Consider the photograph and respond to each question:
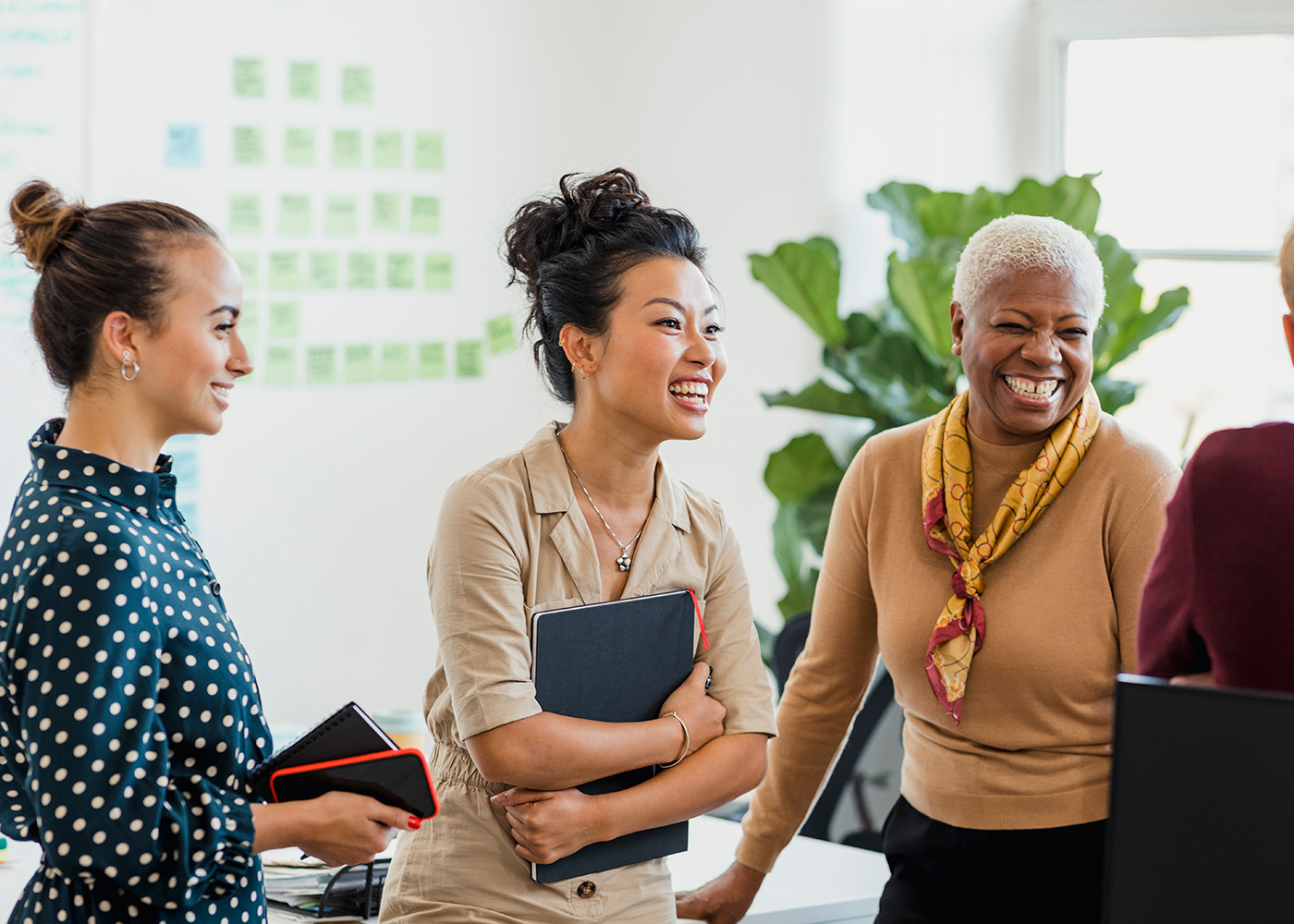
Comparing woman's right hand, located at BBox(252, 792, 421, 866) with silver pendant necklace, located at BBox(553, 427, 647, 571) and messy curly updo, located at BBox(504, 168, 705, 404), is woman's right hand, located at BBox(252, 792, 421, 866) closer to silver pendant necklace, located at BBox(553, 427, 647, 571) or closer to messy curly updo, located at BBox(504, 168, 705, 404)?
silver pendant necklace, located at BBox(553, 427, 647, 571)

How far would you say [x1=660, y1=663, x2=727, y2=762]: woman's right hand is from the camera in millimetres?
1548

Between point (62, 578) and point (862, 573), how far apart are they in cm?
106

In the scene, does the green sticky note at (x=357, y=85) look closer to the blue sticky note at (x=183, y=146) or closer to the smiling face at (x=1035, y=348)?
the blue sticky note at (x=183, y=146)

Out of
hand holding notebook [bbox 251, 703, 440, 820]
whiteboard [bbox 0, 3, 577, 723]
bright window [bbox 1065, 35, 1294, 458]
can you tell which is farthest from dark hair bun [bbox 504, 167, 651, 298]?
bright window [bbox 1065, 35, 1294, 458]

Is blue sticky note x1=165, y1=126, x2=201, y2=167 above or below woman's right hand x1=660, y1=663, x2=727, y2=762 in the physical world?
above

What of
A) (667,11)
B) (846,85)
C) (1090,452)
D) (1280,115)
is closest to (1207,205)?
(1280,115)

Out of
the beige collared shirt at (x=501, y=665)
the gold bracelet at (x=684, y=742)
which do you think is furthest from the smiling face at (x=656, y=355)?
the gold bracelet at (x=684, y=742)

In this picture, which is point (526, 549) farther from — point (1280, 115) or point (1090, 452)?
point (1280, 115)

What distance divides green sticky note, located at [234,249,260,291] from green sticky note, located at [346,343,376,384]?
30 cm

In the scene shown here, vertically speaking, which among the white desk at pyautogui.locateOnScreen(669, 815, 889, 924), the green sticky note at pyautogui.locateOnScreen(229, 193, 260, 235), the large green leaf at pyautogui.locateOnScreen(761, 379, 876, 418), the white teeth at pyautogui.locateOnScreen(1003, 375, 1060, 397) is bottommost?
the white desk at pyautogui.locateOnScreen(669, 815, 889, 924)

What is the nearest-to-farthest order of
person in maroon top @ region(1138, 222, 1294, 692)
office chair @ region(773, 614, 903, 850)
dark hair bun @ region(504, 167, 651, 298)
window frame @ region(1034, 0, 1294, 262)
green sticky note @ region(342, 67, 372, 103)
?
person in maroon top @ region(1138, 222, 1294, 692)
dark hair bun @ region(504, 167, 651, 298)
office chair @ region(773, 614, 903, 850)
green sticky note @ region(342, 67, 372, 103)
window frame @ region(1034, 0, 1294, 262)

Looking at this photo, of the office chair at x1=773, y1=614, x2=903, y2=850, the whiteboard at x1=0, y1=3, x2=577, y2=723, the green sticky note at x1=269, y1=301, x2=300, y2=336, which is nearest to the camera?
the office chair at x1=773, y1=614, x2=903, y2=850

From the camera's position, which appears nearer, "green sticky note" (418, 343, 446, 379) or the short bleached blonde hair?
the short bleached blonde hair

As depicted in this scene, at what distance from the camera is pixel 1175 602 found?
35.2 inches
